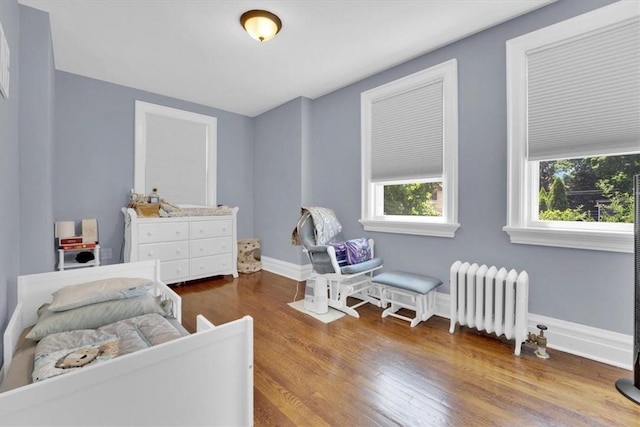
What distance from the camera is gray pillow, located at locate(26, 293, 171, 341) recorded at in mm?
1430

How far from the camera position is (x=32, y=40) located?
2301 millimetres

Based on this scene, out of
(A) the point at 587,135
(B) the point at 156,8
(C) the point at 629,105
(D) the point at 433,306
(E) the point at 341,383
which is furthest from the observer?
(D) the point at 433,306

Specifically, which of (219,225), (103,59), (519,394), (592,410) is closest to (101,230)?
(219,225)

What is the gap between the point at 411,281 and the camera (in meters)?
2.62

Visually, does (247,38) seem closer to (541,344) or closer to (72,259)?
(72,259)

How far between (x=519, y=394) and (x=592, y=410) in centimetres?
32

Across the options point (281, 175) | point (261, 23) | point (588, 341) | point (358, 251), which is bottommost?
point (588, 341)

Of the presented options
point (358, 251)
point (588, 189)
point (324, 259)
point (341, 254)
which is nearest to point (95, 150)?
point (324, 259)

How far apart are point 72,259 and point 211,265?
5.05 feet

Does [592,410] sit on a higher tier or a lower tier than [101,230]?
lower

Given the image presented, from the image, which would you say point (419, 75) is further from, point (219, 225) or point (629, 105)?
point (219, 225)

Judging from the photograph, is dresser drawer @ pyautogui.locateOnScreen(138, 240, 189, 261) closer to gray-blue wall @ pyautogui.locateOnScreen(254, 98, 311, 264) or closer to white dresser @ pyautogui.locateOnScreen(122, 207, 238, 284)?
white dresser @ pyautogui.locateOnScreen(122, 207, 238, 284)

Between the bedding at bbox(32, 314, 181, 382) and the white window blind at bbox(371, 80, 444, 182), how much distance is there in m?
2.55

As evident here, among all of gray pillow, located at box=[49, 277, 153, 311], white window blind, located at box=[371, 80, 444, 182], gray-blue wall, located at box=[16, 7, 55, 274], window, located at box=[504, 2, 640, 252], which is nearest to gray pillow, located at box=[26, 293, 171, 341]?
gray pillow, located at box=[49, 277, 153, 311]
